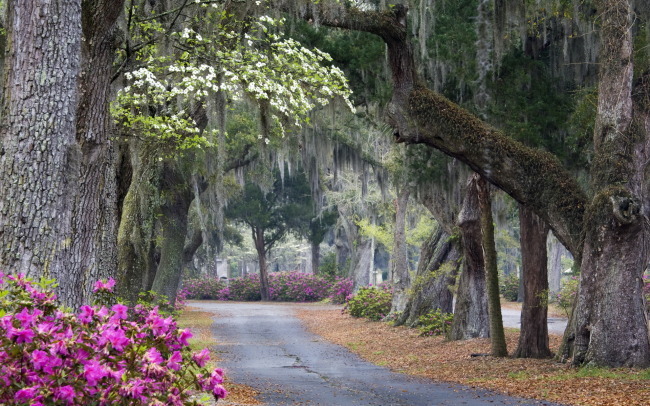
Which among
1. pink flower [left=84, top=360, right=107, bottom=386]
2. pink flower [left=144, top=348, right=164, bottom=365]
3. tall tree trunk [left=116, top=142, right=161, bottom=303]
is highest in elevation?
tall tree trunk [left=116, top=142, right=161, bottom=303]

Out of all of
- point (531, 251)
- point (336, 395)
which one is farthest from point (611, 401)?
point (531, 251)

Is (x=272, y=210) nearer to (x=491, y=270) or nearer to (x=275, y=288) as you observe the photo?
(x=275, y=288)

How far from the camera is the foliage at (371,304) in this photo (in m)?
28.5

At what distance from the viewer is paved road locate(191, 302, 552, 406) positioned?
10.2m

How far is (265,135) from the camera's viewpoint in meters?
14.9

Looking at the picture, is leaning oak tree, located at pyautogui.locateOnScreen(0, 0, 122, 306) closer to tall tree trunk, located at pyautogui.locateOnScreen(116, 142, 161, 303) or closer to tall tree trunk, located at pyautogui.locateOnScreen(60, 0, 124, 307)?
tall tree trunk, located at pyautogui.locateOnScreen(60, 0, 124, 307)

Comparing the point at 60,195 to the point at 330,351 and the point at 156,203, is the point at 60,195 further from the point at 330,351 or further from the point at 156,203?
the point at 156,203

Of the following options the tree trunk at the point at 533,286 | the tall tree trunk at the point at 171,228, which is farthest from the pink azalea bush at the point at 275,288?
the tree trunk at the point at 533,286

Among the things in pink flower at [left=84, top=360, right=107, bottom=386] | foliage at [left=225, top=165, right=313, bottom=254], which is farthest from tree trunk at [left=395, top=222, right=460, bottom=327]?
foliage at [left=225, top=165, right=313, bottom=254]

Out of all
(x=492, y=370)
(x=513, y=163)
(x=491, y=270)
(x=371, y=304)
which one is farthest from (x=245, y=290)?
(x=513, y=163)

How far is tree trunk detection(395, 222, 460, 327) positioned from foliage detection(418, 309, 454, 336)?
0.92 metres

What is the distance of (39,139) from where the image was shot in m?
6.93

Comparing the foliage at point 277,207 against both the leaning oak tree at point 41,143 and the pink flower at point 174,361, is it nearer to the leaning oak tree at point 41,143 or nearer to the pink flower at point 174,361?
the leaning oak tree at point 41,143

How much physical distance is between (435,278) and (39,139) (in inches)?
678
